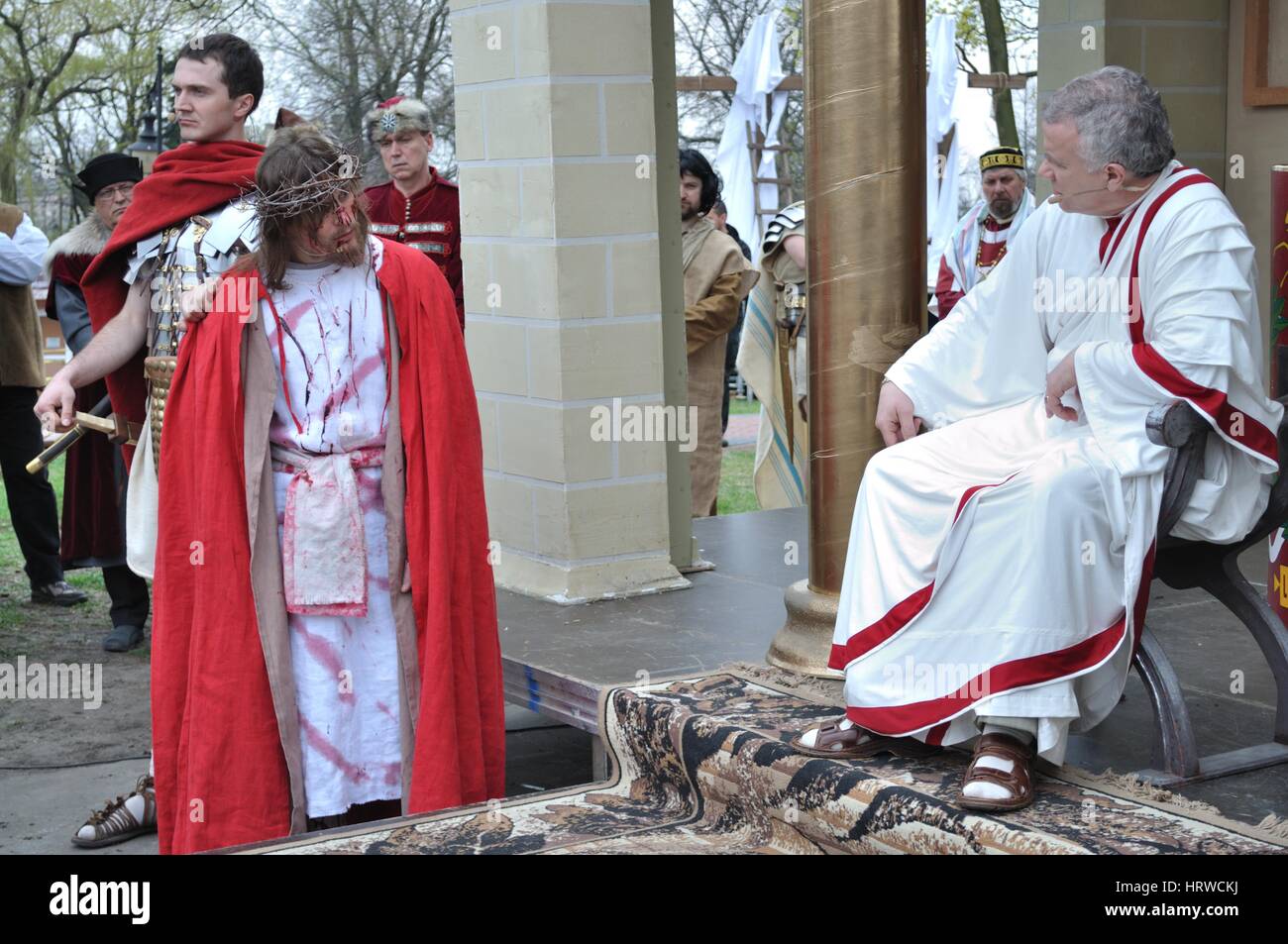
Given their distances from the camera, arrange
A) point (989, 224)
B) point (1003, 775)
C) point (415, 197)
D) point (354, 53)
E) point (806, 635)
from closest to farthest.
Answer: point (1003, 775) < point (806, 635) < point (415, 197) < point (989, 224) < point (354, 53)

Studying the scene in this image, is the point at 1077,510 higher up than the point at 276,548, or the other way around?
the point at 1077,510

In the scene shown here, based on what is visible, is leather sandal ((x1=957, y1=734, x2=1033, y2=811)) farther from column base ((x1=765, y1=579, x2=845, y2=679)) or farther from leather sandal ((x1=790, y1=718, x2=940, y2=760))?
column base ((x1=765, y1=579, x2=845, y2=679))

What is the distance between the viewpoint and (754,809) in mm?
3676

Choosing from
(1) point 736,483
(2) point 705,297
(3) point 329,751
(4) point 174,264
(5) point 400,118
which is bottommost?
(1) point 736,483

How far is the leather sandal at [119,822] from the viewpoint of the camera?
4578 millimetres

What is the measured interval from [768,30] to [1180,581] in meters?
11.4

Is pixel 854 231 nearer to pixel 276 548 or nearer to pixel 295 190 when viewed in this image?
pixel 295 190

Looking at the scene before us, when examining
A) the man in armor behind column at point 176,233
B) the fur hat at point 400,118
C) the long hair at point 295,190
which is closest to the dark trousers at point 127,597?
the fur hat at point 400,118

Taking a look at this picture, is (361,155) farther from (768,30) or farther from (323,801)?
(768,30)

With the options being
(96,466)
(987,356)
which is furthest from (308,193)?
(96,466)

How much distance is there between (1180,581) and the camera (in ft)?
11.5

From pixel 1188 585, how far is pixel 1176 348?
1.98ft

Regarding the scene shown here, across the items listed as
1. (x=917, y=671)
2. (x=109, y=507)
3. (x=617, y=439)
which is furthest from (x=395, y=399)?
(x=109, y=507)

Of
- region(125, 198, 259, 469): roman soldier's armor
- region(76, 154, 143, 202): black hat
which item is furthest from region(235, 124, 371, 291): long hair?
region(76, 154, 143, 202): black hat
